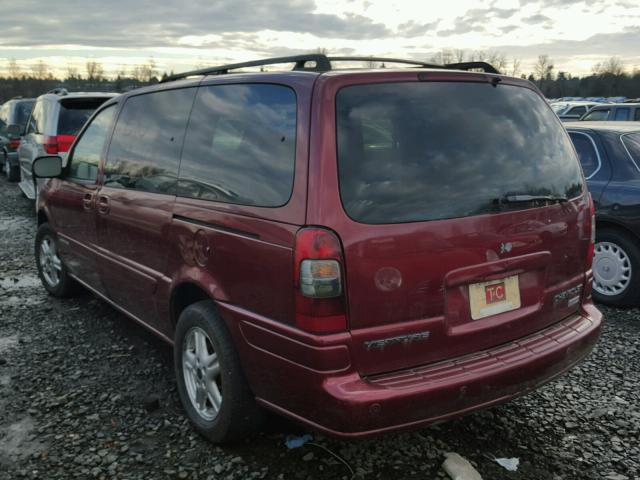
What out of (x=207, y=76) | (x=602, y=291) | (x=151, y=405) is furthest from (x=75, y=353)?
(x=602, y=291)

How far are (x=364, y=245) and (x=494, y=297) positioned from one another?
2.38 ft

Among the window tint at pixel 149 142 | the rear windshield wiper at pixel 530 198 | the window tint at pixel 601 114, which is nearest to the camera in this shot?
the rear windshield wiper at pixel 530 198

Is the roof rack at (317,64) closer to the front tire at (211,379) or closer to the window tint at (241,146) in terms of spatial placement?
the window tint at (241,146)

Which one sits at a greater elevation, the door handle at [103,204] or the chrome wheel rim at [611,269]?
the door handle at [103,204]

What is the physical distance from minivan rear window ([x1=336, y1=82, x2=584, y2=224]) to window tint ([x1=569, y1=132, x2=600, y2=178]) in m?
2.96

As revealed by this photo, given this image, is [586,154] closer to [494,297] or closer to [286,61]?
[494,297]

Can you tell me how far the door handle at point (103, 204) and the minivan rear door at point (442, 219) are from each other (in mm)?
2236

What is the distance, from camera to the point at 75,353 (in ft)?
14.0

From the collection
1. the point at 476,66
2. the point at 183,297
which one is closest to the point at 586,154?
the point at 476,66

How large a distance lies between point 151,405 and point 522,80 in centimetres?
280

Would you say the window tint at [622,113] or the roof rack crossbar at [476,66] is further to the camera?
the window tint at [622,113]

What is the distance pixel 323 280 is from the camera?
2.31 m

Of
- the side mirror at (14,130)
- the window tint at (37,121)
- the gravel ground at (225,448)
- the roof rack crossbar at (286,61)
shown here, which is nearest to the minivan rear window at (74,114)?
the window tint at (37,121)

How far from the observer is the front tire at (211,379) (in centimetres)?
281
